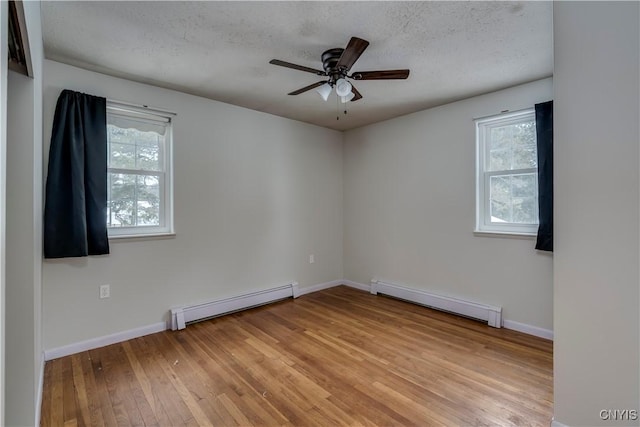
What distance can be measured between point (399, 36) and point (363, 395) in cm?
254

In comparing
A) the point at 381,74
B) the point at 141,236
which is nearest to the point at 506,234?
the point at 381,74

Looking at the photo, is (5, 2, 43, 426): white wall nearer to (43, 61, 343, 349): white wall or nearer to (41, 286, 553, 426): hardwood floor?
(41, 286, 553, 426): hardwood floor

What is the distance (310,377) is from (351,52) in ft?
7.67

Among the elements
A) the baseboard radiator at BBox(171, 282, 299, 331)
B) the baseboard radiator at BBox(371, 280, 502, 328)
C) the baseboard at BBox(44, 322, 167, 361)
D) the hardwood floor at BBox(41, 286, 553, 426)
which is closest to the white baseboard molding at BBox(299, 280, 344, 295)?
the baseboard radiator at BBox(171, 282, 299, 331)

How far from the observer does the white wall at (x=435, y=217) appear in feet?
10.1

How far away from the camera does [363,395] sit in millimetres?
2047

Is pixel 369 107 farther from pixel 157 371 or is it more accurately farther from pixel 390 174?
pixel 157 371

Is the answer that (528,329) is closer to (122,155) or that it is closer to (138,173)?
(138,173)

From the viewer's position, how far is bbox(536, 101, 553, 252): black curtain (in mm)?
2785

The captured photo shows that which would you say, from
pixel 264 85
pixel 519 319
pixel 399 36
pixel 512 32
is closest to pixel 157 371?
pixel 264 85

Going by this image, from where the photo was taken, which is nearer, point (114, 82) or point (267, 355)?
point (267, 355)

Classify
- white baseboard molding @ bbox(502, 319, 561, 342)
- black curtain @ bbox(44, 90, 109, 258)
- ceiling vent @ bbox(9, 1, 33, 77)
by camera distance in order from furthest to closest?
white baseboard molding @ bbox(502, 319, 561, 342)
black curtain @ bbox(44, 90, 109, 258)
ceiling vent @ bbox(9, 1, 33, 77)

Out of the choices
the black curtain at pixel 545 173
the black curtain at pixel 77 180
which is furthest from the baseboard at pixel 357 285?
the black curtain at pixel 77 180

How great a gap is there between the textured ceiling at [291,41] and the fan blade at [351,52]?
183 mm
